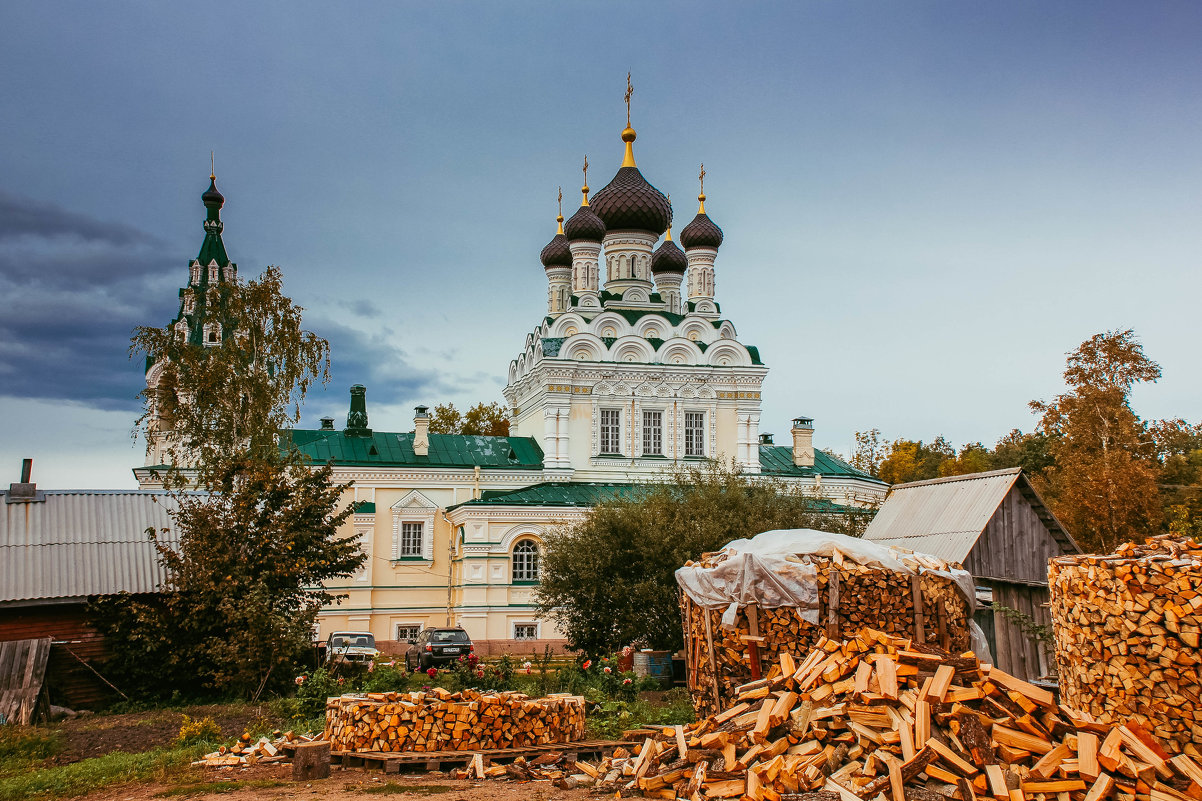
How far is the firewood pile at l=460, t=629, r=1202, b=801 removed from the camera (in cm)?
714

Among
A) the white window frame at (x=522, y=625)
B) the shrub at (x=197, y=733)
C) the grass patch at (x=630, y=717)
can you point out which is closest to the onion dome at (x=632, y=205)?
the white window frame at (x=522, y=625)

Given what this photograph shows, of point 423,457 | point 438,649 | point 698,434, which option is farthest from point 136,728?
point 698,434

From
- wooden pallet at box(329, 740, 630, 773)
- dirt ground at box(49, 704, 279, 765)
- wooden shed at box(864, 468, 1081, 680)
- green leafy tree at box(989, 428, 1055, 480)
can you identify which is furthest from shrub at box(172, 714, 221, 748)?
green leafy tree at box(989, 428, 1055, 480)

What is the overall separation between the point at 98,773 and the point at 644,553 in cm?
1043

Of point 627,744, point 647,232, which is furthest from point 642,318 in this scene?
point 627,744

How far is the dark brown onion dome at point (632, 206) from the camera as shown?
33438mm

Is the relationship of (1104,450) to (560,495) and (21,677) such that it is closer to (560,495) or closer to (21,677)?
(560,495)

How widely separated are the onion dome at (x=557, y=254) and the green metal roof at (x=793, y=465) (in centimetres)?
886

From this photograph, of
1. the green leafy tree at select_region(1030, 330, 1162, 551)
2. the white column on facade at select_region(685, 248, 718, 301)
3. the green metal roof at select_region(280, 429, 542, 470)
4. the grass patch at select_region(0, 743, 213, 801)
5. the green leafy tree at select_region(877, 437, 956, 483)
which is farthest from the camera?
the green leafy tree at select_region(877, 437, 956, 483)

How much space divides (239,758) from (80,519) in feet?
24.1

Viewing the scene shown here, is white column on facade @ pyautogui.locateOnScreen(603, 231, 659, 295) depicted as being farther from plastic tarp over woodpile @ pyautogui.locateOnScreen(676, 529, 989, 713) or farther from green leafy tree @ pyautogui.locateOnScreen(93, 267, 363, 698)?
plastic tarp over woodpile @ pyautogui.locateOnScreen(676, 529, 989, 713)

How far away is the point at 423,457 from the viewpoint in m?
30.0

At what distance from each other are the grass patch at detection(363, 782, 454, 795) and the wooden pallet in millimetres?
746

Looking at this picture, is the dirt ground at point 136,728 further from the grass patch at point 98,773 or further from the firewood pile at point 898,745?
the firewood pile at point 898,745
